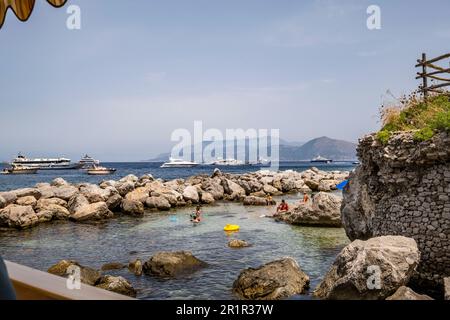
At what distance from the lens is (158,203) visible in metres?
35.2

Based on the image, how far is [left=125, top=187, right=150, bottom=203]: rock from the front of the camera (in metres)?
36.2

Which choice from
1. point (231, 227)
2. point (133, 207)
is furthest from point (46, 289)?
point (133, 207)

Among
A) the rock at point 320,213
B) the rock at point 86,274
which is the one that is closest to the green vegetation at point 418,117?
the rock at point 320,213

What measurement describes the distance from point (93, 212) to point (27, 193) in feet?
23.6

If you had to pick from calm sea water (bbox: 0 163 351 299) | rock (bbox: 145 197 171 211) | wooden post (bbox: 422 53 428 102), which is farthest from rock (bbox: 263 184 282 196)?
wooden post (bbox: 422 53 428 102)

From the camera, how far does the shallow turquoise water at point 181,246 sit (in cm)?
1445

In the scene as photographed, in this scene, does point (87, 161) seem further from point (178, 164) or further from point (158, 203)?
point (158, 203)

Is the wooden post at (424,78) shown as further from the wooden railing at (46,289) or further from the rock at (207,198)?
the rock at (207,198)

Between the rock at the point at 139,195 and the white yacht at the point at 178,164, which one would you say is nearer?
the rock at the point at 139,195

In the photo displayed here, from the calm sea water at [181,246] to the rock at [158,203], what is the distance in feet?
14.1

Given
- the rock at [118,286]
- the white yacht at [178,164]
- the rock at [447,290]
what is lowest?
the white yacht at [178,164]

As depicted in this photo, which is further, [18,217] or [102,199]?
[102,199]

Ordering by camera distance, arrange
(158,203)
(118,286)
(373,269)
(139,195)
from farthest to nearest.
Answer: (139,195), (158,203), (118,286), (373,269)
